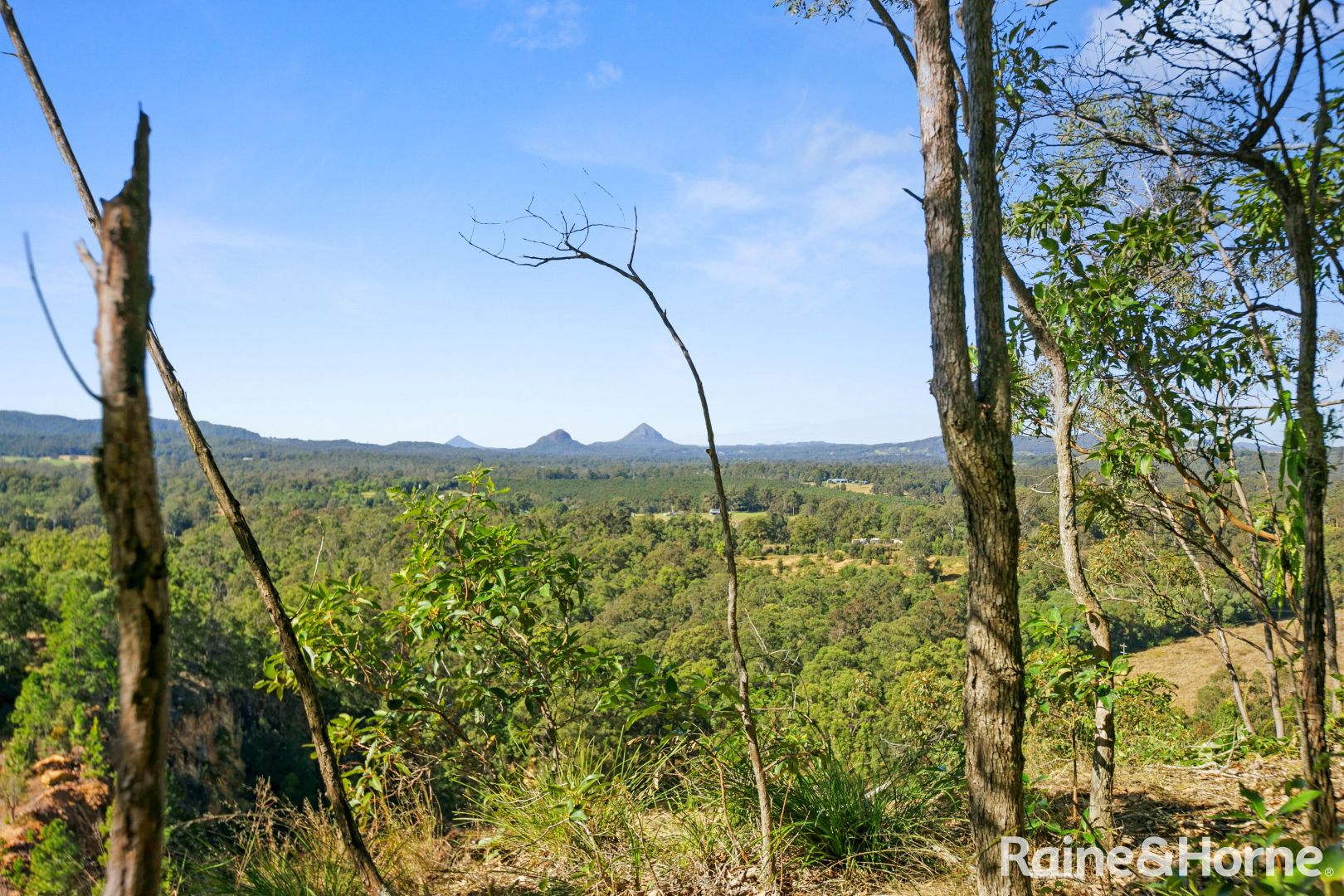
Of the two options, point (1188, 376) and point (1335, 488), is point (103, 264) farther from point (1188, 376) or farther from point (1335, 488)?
point (1335, 488)

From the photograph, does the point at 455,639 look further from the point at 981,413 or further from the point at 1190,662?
the point at 1190,662

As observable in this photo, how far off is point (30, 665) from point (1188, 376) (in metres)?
28.7

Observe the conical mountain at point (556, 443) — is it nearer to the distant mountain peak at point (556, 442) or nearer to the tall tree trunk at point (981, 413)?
the distant mountain peak at point (556, 442)

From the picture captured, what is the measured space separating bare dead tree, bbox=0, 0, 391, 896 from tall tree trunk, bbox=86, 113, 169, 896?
0.86 meters

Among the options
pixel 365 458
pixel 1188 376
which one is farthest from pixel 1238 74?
pixel 365 458

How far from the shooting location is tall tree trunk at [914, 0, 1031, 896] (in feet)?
5.68

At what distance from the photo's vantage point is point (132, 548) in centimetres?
79

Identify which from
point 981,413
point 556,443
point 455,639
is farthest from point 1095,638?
point 556,443

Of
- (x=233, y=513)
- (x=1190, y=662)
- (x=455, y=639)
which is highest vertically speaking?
(x=233, y=513)

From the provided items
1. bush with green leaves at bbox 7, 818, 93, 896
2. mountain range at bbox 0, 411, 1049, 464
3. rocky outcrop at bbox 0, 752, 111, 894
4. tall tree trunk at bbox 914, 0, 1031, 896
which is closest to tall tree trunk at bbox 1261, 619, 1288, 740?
tall tree trunk at bbox 914, 0, 1031, 896

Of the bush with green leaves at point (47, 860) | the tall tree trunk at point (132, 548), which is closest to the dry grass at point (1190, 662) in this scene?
the bush with green leaves at point (47, 860)

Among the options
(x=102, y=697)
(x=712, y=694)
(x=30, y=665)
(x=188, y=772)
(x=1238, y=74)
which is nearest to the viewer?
(x=1238, y=74)

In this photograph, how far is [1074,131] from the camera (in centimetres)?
336

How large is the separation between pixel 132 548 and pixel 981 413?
164cm
